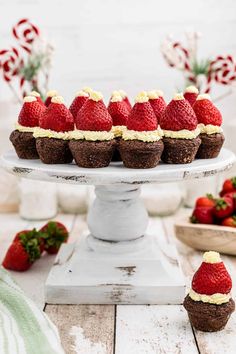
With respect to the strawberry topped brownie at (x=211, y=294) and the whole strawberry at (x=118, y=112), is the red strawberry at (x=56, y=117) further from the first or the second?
the strawberry topped brownie at (x=211, y=294)

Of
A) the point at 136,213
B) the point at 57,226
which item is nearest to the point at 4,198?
the point at 57,226

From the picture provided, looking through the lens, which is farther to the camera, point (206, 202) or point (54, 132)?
point (206, 202)

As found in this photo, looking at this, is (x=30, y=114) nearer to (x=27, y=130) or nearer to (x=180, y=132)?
(x=27, y=130)

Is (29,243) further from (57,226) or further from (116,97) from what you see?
(116,97)

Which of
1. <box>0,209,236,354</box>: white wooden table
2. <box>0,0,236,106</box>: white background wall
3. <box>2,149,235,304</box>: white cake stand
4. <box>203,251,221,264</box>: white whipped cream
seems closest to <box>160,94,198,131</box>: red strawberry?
<box>2,149,235,304</box>: white cake stand

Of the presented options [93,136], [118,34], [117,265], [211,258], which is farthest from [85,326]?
[118,34]

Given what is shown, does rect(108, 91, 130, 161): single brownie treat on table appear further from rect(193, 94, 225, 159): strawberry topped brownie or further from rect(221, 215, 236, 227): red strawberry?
rect(221, 215, 236, 227): red strawberry

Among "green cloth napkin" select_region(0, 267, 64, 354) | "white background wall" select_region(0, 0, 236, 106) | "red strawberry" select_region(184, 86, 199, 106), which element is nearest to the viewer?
"green cloth napkin" select_region(0, 267, 64, 354)
